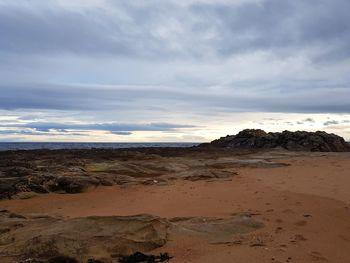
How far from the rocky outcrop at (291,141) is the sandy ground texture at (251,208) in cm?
1627

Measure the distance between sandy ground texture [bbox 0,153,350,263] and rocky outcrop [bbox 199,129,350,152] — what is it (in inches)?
641

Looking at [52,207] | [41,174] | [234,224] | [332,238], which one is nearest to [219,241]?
[234,224]

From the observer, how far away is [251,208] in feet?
32.2

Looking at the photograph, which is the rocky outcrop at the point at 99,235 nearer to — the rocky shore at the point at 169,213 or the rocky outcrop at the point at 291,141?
the rocky shore at the point at 169,213

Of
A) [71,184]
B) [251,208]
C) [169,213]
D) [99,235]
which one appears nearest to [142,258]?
[99,235]

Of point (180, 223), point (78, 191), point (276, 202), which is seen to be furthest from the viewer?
point (78, 191)

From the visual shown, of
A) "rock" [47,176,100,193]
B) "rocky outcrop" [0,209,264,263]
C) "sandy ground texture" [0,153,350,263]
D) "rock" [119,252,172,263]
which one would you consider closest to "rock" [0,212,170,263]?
"rocky outcrop" [0,209,264,263]

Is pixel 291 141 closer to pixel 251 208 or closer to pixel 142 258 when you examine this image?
pixel 251 208

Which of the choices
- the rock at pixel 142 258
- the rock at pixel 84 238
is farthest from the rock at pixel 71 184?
the rock at pixel 142 258

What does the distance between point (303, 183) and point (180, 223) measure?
7.03 m

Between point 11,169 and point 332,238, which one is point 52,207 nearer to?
point 11,169

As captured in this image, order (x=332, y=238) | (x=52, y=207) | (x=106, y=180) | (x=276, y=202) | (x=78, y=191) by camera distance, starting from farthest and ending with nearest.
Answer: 1. (x=106, y=180)
2. (x=78, y=191)
3. (x=52, y=207)
4. (x=276, y=202)
5. (x=332, y=238)

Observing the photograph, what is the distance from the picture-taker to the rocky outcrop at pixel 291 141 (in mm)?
33500

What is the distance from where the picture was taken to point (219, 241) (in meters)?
6.87
